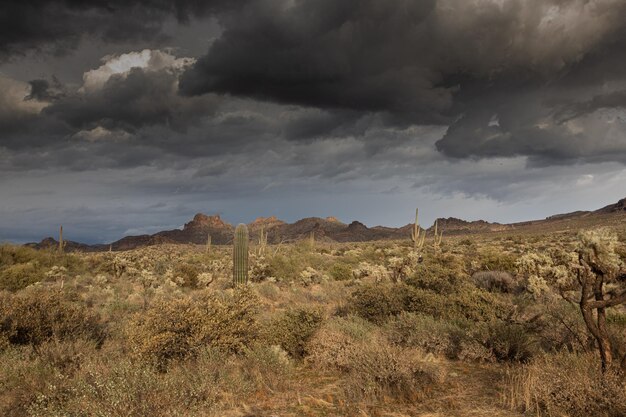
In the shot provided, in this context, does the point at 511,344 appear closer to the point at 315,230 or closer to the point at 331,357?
the point at 331,357

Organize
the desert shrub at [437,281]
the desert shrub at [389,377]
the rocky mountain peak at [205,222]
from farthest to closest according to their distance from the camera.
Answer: the rocky mountain peak at [205,222] < the desert shrub at [437,281] < the desert shrub at [389,377]

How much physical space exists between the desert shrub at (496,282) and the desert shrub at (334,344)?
31.2ft

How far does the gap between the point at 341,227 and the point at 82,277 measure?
406 feet

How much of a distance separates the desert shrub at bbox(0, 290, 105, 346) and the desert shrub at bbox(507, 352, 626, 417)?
8730 mm

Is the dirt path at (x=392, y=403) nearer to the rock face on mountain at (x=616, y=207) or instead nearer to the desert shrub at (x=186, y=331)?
the desert shrub at (x=186, y=331)

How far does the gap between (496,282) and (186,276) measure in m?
16.1

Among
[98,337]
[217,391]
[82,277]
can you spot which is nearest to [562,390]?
[217,391]

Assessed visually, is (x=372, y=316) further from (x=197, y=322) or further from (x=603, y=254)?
(x=603, y=254)

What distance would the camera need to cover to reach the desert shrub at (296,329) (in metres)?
9.53

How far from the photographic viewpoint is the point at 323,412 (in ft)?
21.4

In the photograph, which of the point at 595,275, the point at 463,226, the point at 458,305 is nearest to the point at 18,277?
the point at 458,305

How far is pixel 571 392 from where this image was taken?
18.9 ft

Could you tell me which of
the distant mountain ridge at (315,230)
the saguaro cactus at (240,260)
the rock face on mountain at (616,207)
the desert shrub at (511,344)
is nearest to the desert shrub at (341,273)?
the saguaro cactus at (240,260)

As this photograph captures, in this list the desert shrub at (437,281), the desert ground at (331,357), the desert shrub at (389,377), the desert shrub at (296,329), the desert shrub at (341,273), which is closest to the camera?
the desert ground at (331,357)
